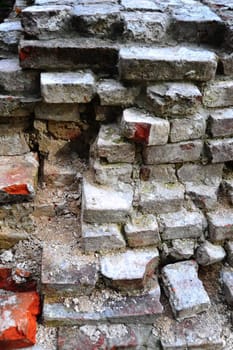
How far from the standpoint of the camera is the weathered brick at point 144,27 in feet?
6.27

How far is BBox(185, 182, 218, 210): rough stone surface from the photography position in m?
1.97

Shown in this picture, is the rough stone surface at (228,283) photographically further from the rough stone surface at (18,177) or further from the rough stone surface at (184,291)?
the rough stone surface at (18,177)

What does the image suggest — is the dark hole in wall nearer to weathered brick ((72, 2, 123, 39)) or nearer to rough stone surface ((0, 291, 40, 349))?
weathered brick ((72, 2, 123, 39))

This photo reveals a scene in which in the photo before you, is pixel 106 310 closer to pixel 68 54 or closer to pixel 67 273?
pixel 67 273

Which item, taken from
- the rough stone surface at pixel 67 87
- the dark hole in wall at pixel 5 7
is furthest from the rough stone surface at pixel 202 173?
the dark hole in wall at pixel 5 7

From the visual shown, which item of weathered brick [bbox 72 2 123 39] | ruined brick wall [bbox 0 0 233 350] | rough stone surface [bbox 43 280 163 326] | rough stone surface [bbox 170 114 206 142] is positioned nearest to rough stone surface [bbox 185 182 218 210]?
ruined brick wall [bbox 0 0 233 350]

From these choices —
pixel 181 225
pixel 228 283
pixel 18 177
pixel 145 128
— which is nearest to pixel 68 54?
pixel 145 128

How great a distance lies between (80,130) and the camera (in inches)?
81.6

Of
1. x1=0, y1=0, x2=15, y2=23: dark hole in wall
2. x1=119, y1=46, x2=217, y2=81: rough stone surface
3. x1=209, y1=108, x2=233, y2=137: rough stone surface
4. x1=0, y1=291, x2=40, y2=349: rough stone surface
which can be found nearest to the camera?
x1=0, y1=291, x2=40, y2=349: rough stone surface

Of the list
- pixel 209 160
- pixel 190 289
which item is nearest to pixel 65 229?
pixel 190 289

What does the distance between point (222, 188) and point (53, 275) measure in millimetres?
929

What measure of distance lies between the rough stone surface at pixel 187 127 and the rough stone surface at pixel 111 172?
0.25m

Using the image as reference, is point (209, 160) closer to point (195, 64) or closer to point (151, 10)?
point (195, 64)

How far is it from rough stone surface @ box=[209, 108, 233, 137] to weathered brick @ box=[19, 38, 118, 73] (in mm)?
515
